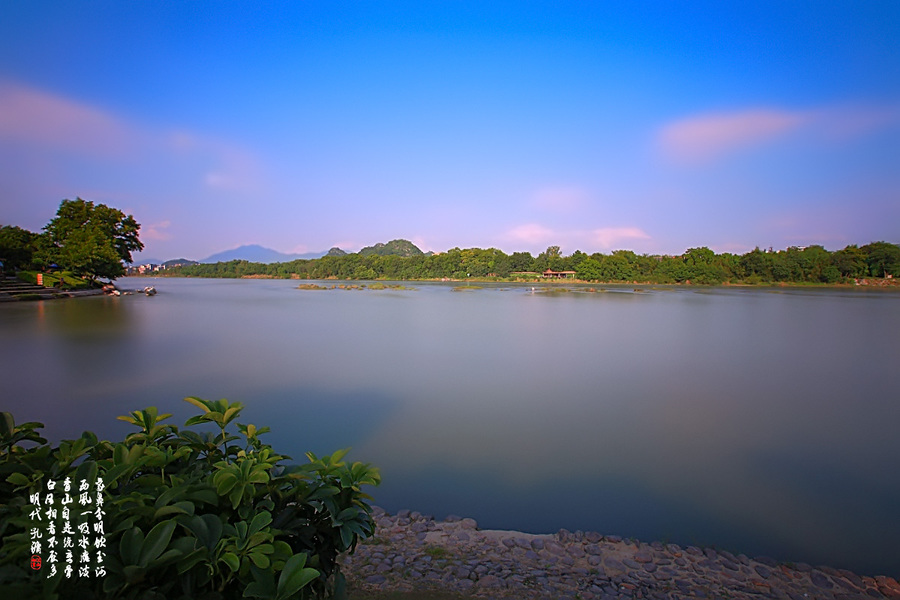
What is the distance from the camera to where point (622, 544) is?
289cm

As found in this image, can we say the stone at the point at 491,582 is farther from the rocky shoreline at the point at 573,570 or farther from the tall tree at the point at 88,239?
the tall tree at the point at 88,239

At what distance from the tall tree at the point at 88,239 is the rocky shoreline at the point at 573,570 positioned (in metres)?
27.4

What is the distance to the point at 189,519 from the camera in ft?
3.02

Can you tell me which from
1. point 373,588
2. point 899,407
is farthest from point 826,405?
point 373,588

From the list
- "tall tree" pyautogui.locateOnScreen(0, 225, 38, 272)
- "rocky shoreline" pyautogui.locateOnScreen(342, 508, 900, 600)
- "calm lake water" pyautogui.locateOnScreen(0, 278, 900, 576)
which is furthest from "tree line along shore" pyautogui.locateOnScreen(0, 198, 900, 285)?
"rocky shoreline" pyautogui.locateOnScreen(342, 508, 900, 600)

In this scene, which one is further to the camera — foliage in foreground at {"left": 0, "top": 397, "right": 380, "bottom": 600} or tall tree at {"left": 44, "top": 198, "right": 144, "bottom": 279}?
tall tree at {"left": 44, "top": 198, "right": 144, "bottom": 279}

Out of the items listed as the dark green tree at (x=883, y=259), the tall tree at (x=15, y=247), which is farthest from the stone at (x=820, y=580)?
the dark green tree at (x=883, y=259)

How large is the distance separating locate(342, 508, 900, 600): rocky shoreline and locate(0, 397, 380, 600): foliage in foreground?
1358mm

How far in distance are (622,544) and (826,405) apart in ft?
17.3

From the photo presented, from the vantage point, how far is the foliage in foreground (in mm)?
816

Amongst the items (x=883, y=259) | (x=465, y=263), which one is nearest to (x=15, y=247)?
(x=465, y=263)

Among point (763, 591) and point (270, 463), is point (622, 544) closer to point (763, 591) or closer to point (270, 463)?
point (763, 591)

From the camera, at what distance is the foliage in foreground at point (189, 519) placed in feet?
A: 2.68

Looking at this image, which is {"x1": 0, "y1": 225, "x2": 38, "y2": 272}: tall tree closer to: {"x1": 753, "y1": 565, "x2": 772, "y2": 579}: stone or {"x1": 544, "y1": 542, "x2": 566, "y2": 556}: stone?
{"x1": 544, "y1": 542, "x2": 566, "y2": 556}: stone
